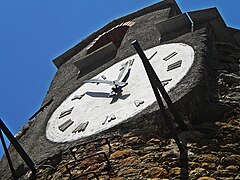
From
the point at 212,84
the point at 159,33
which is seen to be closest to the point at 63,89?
the point at 159,33

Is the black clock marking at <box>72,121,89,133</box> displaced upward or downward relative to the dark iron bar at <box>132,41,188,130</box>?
downward

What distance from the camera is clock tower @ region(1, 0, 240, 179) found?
4.83 meters

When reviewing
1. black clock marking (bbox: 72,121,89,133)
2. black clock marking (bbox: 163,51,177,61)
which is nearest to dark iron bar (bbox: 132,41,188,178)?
black clock marking (bbox: 72,121,89,133)

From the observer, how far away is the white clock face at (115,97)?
5328 mm

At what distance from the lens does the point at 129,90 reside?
19.1 ft

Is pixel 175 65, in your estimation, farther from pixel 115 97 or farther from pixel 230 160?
pixel 230 160

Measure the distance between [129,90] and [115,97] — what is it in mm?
173

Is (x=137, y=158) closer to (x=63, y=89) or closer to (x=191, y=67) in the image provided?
(x=191, y=67)

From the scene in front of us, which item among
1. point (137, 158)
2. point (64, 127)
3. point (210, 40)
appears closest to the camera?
point (137, 158)

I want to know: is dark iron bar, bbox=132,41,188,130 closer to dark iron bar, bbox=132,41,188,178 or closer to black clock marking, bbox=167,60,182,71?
dark iron bar, bbox=132,41,188,178

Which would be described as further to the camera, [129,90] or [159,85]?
[129,90]

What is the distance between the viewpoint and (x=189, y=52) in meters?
5.90

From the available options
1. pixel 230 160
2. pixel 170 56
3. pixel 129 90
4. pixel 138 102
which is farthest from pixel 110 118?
pixel 230 160

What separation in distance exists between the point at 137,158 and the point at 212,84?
1.41 meters
